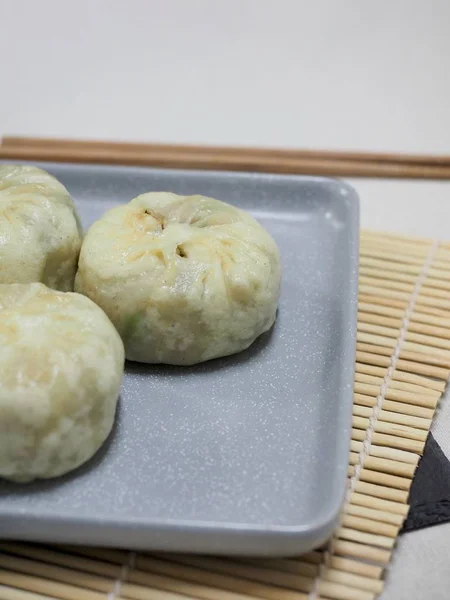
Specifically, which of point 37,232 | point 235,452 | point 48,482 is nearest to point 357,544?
point 235,452

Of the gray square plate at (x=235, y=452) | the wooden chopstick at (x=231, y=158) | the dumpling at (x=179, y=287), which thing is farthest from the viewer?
the wooden chopstick at (x=231, y=158)

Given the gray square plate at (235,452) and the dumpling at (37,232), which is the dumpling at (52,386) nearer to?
the gray square plate at (235,452)

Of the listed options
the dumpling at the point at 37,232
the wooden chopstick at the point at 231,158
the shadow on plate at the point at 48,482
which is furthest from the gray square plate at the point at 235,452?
the wooden chopstick at the point at 231,158

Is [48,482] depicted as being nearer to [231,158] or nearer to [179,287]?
[179,287]

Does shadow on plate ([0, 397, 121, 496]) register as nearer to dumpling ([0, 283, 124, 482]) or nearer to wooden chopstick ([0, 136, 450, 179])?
dumpling ([0, 283, 124, 482])

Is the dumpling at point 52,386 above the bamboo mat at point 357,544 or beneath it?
above

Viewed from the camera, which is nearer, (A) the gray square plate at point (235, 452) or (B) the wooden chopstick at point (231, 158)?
(A) the gray square plate at point (235, 452)

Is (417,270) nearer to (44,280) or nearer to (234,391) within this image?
(234,391)

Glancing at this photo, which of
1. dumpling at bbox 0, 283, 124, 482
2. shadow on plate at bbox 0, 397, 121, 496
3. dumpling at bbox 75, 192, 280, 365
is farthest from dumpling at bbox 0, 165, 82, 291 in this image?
shadow on plate at bbox 0, 397, 121, 496
